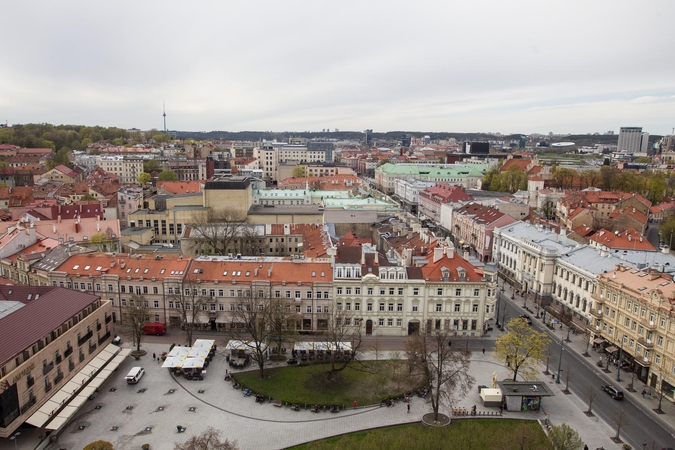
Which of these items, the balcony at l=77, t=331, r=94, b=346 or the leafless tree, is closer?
the balcony at l=77, t=331, r=94, b=346

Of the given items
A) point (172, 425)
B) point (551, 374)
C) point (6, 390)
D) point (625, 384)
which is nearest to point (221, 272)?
point (172, 425)

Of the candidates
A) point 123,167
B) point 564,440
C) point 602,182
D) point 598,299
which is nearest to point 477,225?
point 598,299

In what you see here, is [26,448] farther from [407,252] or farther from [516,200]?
[516,200]

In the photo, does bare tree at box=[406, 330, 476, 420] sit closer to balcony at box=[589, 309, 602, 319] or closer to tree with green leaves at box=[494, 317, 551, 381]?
tree with green leaves at box=[494, 317, 551, 381]

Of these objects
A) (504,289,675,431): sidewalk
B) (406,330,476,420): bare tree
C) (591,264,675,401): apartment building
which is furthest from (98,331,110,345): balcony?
(591,264,675,401): apartment building

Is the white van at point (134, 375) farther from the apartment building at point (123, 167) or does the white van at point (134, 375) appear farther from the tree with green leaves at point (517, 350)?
the apartment building at point (123, 167)

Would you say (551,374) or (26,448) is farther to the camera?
(551,374)

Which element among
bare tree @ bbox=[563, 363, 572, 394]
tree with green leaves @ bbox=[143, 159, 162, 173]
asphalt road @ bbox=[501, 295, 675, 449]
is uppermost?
tree with green leaves @ bbox=[143, 159, 162, 173]
